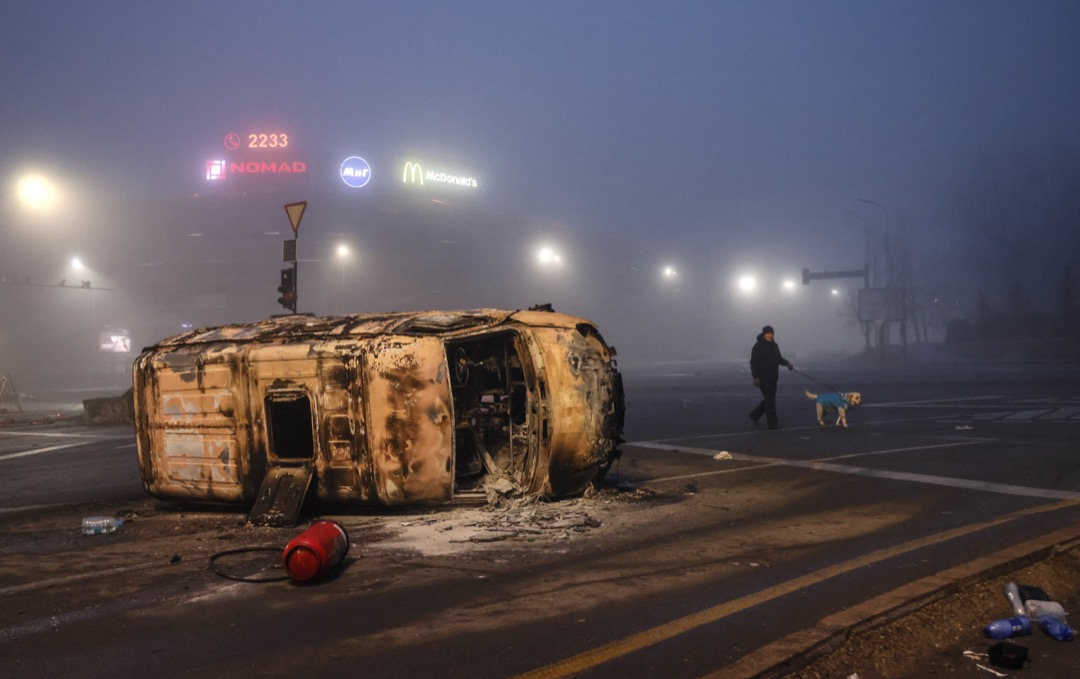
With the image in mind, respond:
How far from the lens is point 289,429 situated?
720 centimetres

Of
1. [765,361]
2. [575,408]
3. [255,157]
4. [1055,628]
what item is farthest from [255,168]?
[1055,628]

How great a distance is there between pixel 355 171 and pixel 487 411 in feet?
235

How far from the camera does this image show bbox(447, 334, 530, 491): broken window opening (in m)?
7.73

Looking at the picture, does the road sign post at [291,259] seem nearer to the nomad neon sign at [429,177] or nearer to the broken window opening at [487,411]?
the broken window opening at [487,411]

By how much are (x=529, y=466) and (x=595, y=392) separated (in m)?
1.08

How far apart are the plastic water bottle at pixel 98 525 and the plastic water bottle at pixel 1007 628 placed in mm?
6887

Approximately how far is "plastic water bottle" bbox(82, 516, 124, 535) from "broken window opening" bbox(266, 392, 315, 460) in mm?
1558

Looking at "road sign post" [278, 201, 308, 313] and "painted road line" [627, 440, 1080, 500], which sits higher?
"road sign post" [278, 201, 308, 313]

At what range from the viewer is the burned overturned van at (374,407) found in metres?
6.71

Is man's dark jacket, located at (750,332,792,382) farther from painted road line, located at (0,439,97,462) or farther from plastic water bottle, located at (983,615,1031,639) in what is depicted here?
painted road line, located at (0,439,97,462)

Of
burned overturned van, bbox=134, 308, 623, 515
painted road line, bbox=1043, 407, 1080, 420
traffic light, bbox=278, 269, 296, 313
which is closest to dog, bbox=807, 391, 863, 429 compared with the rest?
painted road line, bbox=1043, 407, 1080, 420

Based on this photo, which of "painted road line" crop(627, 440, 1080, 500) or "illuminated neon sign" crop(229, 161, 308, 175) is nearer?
"painted road line" crop(627, 440, 1080, 500)

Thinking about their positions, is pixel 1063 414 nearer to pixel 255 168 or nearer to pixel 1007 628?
pixel 1007 628

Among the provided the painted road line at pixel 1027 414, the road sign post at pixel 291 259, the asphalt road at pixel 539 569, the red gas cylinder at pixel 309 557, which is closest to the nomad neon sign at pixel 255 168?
the road sign post at pixel 291 259
